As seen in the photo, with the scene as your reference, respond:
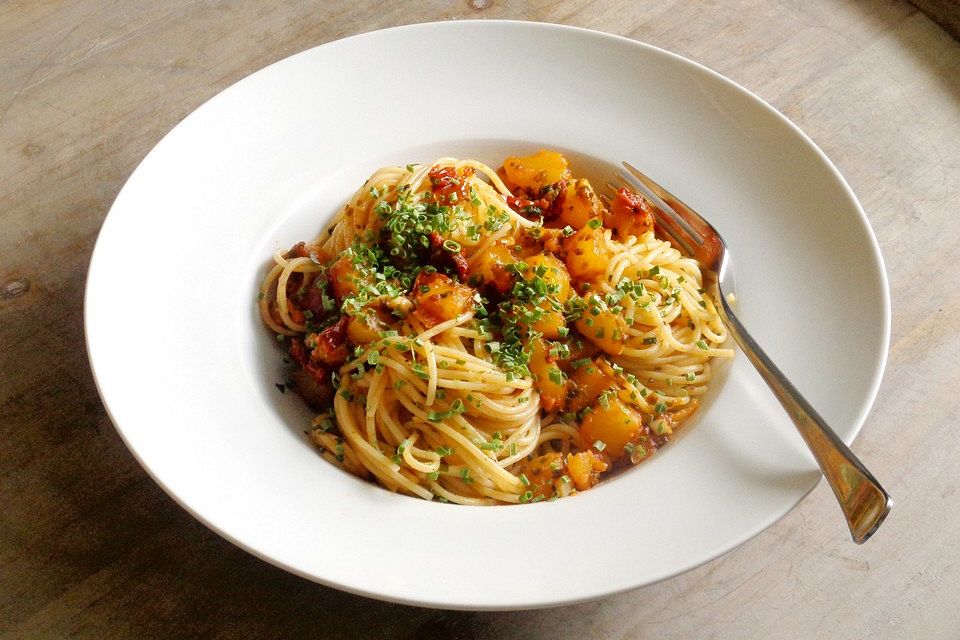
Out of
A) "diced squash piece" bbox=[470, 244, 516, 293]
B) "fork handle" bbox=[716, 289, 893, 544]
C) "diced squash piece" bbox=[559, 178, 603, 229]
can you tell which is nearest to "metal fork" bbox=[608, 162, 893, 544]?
"fork handle" bbox=[716, 289, 893, 544]

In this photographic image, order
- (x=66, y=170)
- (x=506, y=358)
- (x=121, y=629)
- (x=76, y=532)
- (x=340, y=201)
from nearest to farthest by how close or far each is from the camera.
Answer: (x=121, y=629), (x=76, y=532), (x=506, y=358), (x=340, y=201), (x=66, y=170)

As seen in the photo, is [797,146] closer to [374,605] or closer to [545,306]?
[545,306]

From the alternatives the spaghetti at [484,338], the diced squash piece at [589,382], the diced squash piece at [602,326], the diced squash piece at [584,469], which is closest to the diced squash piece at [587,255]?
Answer: the spaghetti at [484,338]

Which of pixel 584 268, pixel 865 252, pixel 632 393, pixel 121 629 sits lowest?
pixel 121 629

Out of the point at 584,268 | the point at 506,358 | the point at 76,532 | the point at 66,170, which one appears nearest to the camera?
the point at 76,532

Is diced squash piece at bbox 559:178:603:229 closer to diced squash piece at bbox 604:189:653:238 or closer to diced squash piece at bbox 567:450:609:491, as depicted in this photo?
diced squash piece at bbox 604:189:653:238

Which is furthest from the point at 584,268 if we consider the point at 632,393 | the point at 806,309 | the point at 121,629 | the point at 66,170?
the point at 66,170
